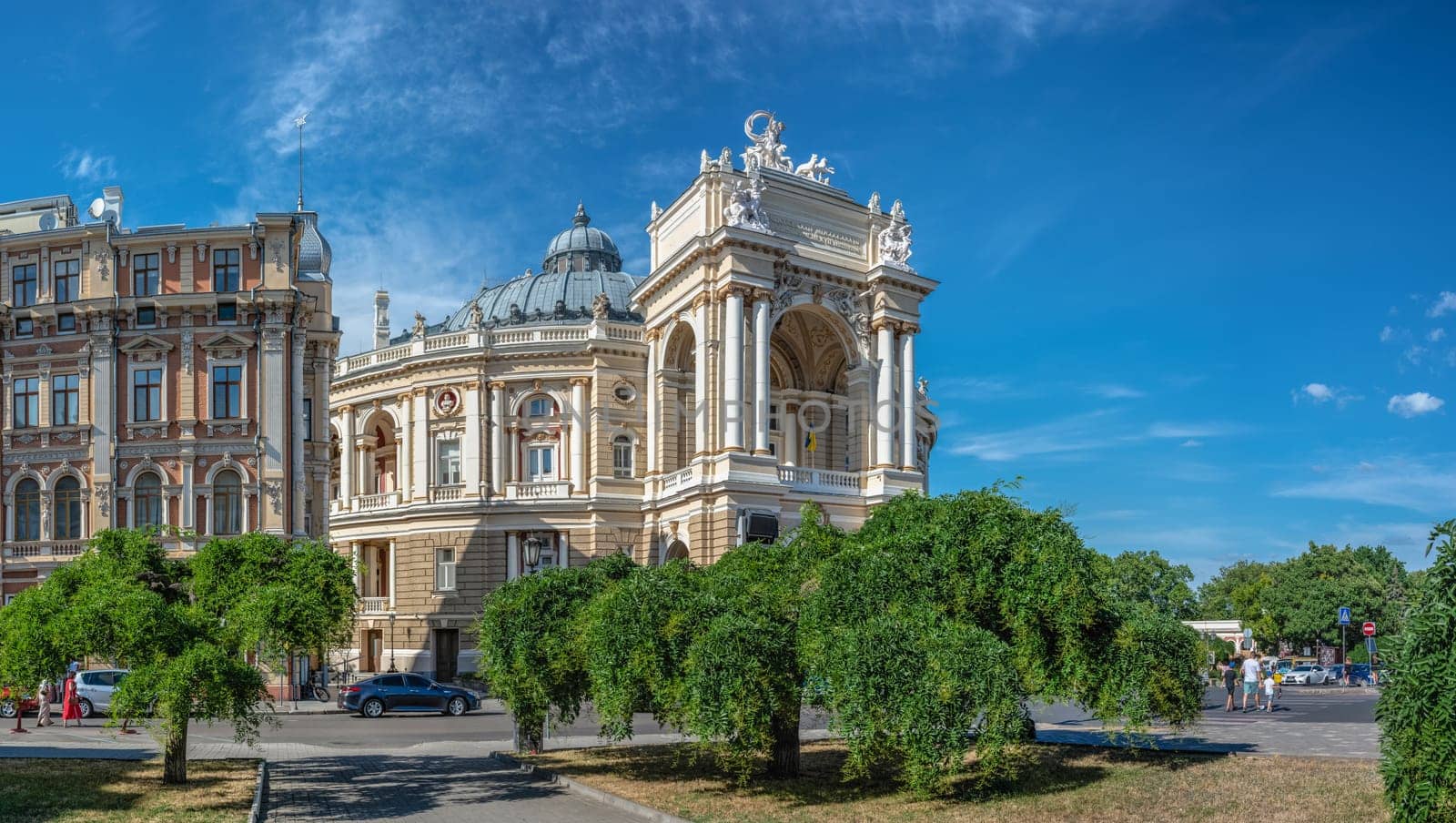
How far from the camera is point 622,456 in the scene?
198 ft

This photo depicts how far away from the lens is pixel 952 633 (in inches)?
749

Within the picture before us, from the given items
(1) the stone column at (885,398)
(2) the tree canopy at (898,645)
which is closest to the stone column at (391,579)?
(1) the stone column at (885,398)

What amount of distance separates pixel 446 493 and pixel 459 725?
942 inches

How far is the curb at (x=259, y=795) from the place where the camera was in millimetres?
19312

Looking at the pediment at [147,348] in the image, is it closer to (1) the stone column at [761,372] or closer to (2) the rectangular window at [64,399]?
(2) the rectangular window at [64,399]

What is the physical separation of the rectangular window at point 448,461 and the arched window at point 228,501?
16384 mm

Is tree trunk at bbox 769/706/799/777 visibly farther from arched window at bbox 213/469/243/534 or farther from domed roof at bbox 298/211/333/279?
domed roof at bbox 298/211/333/279

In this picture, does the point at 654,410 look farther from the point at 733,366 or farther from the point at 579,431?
the point at 733,366

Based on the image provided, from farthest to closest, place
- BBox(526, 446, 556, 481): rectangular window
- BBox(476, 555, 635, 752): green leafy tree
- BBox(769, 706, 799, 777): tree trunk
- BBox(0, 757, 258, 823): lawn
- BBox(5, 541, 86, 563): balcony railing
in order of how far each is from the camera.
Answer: BBox(526, 446, 556, 481): rectangular window
BBox(5, 541, 86, 563): balcony railing
BBox(476, 555, 635, 752): green leafy tree
BBox(769, 706, 799, 777): tree trunk
BBox(0, 757, 258, 823): lawn

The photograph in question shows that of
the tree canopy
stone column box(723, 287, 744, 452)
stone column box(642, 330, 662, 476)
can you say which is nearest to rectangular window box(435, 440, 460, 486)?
stone column box(642, 330, 662, 476)

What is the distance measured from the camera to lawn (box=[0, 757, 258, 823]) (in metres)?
19.4

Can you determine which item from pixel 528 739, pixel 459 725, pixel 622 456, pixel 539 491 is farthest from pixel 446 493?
pixel 528 739

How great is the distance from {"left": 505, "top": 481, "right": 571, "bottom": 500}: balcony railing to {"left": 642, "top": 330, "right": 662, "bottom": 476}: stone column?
417cm

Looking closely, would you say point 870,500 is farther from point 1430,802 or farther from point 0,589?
point 1430,802
